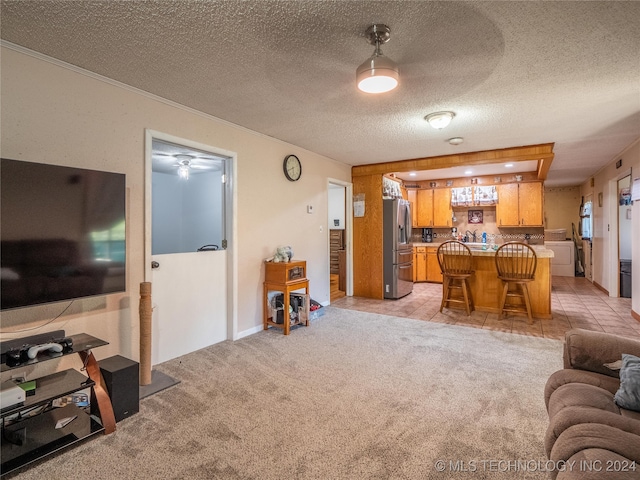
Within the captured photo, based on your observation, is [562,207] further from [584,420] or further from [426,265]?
[584,420]

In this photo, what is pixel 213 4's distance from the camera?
1.71 m

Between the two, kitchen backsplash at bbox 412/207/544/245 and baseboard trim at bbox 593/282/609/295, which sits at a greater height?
kitchen backsplash at bbox 412/207/544/245

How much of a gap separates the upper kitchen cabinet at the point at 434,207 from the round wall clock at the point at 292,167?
4.29 m

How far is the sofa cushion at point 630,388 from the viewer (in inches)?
52.8

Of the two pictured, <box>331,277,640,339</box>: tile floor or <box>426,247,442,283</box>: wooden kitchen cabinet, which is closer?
<box>331,277,640,339</box>: tile floor

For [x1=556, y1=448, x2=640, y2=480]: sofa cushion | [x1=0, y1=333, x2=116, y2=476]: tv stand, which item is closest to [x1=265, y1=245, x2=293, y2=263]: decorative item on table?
[x1=0, y1=333, x2=116, y2=476]: tv stand

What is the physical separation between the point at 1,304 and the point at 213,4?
6.45 ft

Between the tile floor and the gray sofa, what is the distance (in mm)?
2349

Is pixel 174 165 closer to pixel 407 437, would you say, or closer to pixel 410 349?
pixel 410 349

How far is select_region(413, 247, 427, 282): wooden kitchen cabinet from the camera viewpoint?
759 cm

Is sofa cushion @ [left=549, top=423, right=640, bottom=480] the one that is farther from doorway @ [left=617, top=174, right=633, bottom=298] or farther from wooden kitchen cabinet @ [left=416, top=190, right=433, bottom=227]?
wooden kitchen cabinet @ [left=416, top=190, right=433, bottom=227]

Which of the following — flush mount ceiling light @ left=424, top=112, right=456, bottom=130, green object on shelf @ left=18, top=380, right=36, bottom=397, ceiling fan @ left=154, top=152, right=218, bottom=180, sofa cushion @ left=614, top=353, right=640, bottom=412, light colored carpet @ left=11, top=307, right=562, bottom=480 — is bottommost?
light colored carpet @ left=11, top=307, right=562, bottom=480

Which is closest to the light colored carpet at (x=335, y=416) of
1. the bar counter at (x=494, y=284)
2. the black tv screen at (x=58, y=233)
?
the black tv screen at (x=58, y=233)

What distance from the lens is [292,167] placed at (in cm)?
447
